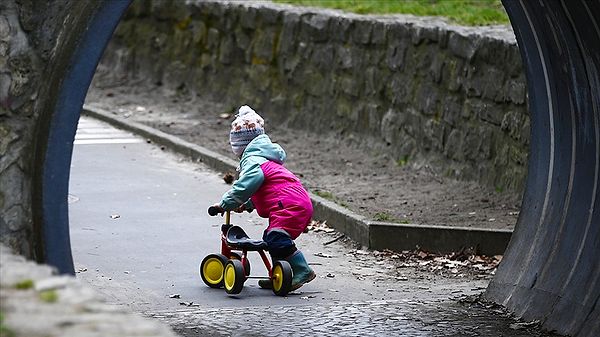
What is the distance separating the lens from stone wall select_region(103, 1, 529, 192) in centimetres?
1122

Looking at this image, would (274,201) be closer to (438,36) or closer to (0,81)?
(0,81)

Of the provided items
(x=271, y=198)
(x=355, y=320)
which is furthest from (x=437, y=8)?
(x=355, y=320)

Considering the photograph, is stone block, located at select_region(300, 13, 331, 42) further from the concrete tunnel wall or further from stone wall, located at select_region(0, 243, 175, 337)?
stone wall, located at select_region(0, 243, 175, 337)

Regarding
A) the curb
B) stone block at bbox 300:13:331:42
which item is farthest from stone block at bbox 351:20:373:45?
the curb

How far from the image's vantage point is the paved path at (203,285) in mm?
7473

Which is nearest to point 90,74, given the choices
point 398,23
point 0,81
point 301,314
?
point 0,81

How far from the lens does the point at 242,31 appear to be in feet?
51.0

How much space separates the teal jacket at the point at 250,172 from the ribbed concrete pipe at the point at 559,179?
5.14ft

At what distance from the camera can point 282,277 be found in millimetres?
A: 8188

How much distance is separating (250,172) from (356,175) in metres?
4.14

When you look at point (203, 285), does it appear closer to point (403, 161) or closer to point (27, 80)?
point (27, 80)

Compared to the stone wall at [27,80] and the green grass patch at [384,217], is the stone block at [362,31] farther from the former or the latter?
the stone wall at [27,80]

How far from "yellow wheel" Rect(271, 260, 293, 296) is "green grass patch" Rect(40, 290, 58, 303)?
4624mm

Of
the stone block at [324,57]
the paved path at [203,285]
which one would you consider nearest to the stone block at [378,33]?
the stone block at [324,57]
